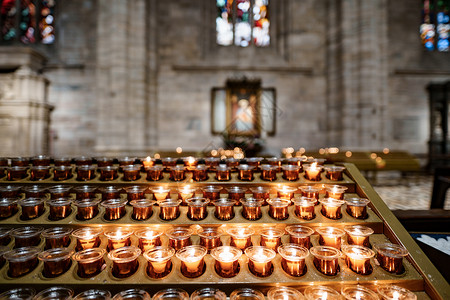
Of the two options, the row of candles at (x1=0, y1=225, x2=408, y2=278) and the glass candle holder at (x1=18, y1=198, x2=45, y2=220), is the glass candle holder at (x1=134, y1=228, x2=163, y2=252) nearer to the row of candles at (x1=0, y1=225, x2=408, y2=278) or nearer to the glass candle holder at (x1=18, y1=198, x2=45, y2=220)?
the row of candles at (x1=0, y1=225, x2=408, y2=278)

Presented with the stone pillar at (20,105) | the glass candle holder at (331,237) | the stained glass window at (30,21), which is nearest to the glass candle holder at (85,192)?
the glass candle holder at (331,237)

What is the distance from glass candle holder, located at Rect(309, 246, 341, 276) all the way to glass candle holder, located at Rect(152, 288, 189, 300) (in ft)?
1.96

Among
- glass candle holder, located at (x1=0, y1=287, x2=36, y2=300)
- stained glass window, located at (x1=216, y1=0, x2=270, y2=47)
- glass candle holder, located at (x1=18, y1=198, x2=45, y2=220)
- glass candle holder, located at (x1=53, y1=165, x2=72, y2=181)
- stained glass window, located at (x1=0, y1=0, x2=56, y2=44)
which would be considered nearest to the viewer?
glass candle holder, located at (x1=0, y1=287, x2=36, y2=300)

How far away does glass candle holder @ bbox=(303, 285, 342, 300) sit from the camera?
98 cm

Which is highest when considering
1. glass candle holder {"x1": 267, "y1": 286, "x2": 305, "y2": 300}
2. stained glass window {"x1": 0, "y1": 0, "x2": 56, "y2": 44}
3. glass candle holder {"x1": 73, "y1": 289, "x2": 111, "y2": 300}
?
stained glass window {"x1": 0, "y1": 0, "x2": 56, "y2": 44}

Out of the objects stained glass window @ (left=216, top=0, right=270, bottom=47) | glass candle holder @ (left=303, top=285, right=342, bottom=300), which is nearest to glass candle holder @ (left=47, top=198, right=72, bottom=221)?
glass candle holder @ (left=303, top=285, right=342, bottom=300)

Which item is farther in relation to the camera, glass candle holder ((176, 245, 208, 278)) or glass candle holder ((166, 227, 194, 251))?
glass candle holder ((166, 227, 194, 251))

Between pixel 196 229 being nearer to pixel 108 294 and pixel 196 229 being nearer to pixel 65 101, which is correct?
pixel 108 294

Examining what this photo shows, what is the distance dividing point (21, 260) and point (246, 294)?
969 mm

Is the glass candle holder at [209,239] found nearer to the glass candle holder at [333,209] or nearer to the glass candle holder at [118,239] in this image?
the glass candle holder at [118,239]

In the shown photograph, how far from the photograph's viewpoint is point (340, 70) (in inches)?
299

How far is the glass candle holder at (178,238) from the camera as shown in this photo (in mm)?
1221

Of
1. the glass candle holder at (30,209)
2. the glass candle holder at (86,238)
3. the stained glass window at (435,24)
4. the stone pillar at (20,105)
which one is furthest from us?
A: the stained glass window at (435,24)

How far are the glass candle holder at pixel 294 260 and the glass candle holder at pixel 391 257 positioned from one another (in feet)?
1.13
